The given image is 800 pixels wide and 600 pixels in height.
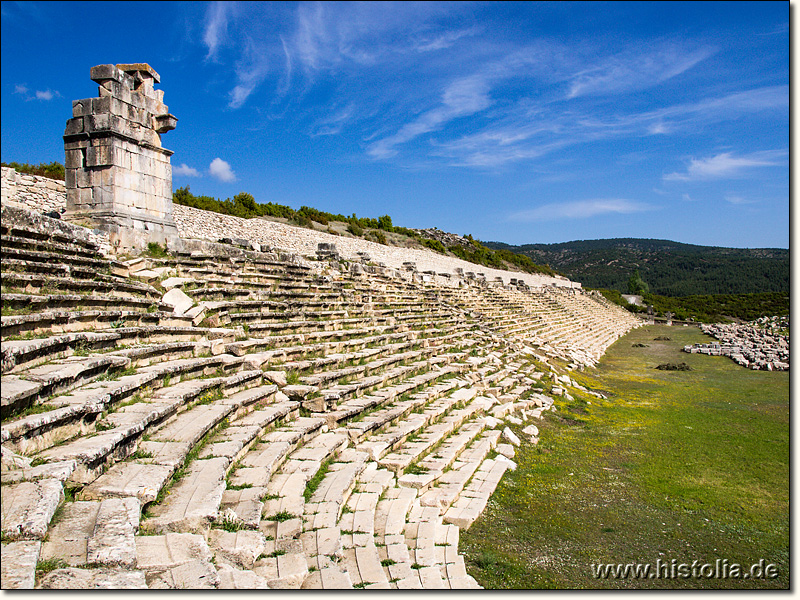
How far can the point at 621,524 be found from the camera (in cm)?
455

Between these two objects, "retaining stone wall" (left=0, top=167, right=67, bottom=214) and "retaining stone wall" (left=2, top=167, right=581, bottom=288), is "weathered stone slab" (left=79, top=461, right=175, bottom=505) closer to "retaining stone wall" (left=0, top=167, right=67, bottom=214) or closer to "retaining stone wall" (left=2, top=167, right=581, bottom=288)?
"retaining stone wall" (left=2, top=167, right=581, bottom=288)

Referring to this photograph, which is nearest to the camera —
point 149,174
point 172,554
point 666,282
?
point 172,554

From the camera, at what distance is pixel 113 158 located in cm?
910

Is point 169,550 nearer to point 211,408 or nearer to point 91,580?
point 91,580

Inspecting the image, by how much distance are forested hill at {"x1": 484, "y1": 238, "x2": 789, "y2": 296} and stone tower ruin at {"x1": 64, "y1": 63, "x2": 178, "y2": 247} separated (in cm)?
7176

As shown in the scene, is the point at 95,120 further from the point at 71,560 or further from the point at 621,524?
the point at 621,524

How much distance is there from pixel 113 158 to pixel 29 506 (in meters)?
8.18

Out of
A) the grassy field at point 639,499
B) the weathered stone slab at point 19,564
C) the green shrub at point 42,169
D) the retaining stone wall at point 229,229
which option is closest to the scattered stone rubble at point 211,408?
the weathered stone slab at point 19,564

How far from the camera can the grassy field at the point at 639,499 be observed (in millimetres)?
3811

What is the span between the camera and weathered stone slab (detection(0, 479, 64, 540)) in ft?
7.55

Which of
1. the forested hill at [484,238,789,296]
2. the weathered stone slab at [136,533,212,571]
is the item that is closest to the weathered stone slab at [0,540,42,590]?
the weathered stone slab at [136,533,212,571]

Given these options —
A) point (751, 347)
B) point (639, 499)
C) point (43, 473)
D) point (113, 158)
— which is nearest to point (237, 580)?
point (43, 473)

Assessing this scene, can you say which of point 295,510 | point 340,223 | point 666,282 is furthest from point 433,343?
point 666,282

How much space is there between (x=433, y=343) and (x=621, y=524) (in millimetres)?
6431
